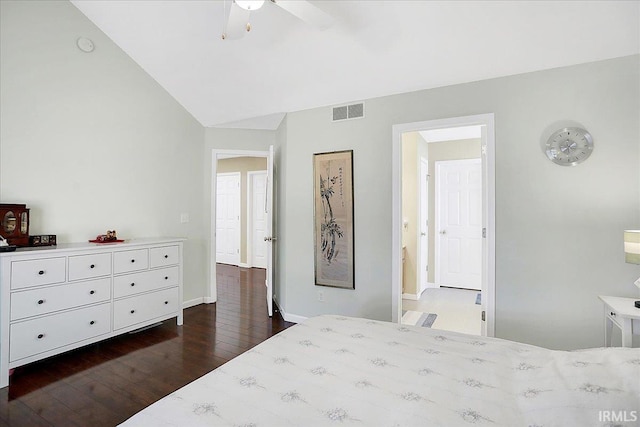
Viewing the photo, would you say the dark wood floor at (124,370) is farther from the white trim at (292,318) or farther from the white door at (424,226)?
the white door at (424,226)

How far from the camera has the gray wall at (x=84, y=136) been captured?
2.81 m

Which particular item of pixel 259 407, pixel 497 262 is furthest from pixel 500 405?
pixel 497 262

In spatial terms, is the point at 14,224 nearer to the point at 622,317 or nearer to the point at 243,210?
the point at 622,317

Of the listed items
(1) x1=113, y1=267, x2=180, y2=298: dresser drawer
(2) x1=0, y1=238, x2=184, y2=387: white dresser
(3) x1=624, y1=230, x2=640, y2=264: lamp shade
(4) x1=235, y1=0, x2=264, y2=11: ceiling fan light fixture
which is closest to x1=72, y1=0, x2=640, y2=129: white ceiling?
(4) x1=235, y1=0, x2=264, y2=11: ceiling fan light fixture

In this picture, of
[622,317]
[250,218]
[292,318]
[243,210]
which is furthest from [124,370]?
[243,210]

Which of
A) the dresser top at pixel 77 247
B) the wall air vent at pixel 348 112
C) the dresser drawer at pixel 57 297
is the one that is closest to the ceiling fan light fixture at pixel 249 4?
the wall air vent at pixel 348 112

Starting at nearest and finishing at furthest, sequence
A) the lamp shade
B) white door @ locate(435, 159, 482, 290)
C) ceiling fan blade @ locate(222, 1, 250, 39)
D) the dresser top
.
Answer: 1. ceiling fan blade @ locate(222, 1, 250, 39)
2. the lamp shade
3. the dresser top
4. white door @ locate(435, 159, 482, 290)

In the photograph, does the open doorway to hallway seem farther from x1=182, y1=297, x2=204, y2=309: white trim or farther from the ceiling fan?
the ceiling fan

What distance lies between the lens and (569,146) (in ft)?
8.39

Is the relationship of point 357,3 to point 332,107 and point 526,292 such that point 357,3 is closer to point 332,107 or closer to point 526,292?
point 332,107

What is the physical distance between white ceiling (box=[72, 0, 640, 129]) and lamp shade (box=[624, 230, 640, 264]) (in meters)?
1.40

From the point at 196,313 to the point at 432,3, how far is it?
13.4 ft

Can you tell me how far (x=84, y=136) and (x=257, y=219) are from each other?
13.4 feet

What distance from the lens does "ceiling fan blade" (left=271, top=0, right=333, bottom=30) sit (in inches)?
72.4
